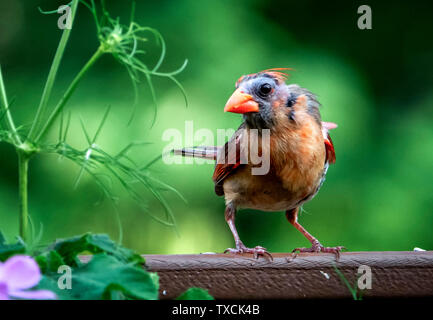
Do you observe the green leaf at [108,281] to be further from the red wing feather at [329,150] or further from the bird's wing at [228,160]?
the red wing feather at [329,150]

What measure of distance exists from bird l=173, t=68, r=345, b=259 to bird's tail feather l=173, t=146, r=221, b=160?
0.78ft

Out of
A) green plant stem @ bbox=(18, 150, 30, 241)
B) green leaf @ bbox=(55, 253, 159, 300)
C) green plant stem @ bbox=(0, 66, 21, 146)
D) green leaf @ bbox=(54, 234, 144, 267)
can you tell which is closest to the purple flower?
green leaf @ bbox=(55, 253, 159, 300)

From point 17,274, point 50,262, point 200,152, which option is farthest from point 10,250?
point 200,152

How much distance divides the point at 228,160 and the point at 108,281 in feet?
4.27

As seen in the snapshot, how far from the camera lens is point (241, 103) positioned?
1.81m

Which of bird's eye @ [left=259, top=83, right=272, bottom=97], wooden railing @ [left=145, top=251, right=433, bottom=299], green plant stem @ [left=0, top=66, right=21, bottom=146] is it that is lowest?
wooden railing @ [left=145, top=251, right=433, bottom=299]

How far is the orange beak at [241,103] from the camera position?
1.78 metres

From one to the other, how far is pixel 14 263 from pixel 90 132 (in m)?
2.00

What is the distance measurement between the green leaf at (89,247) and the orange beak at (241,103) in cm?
101

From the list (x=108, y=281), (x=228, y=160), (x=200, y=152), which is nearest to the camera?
(x=108, y=281)

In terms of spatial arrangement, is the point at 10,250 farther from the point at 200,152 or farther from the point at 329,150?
the point at 200,152

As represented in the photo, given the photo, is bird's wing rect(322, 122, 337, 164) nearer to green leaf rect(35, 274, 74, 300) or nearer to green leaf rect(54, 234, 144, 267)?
green leaf rect(54, 234, 144, 267)

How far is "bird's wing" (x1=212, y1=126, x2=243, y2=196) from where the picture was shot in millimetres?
1938
